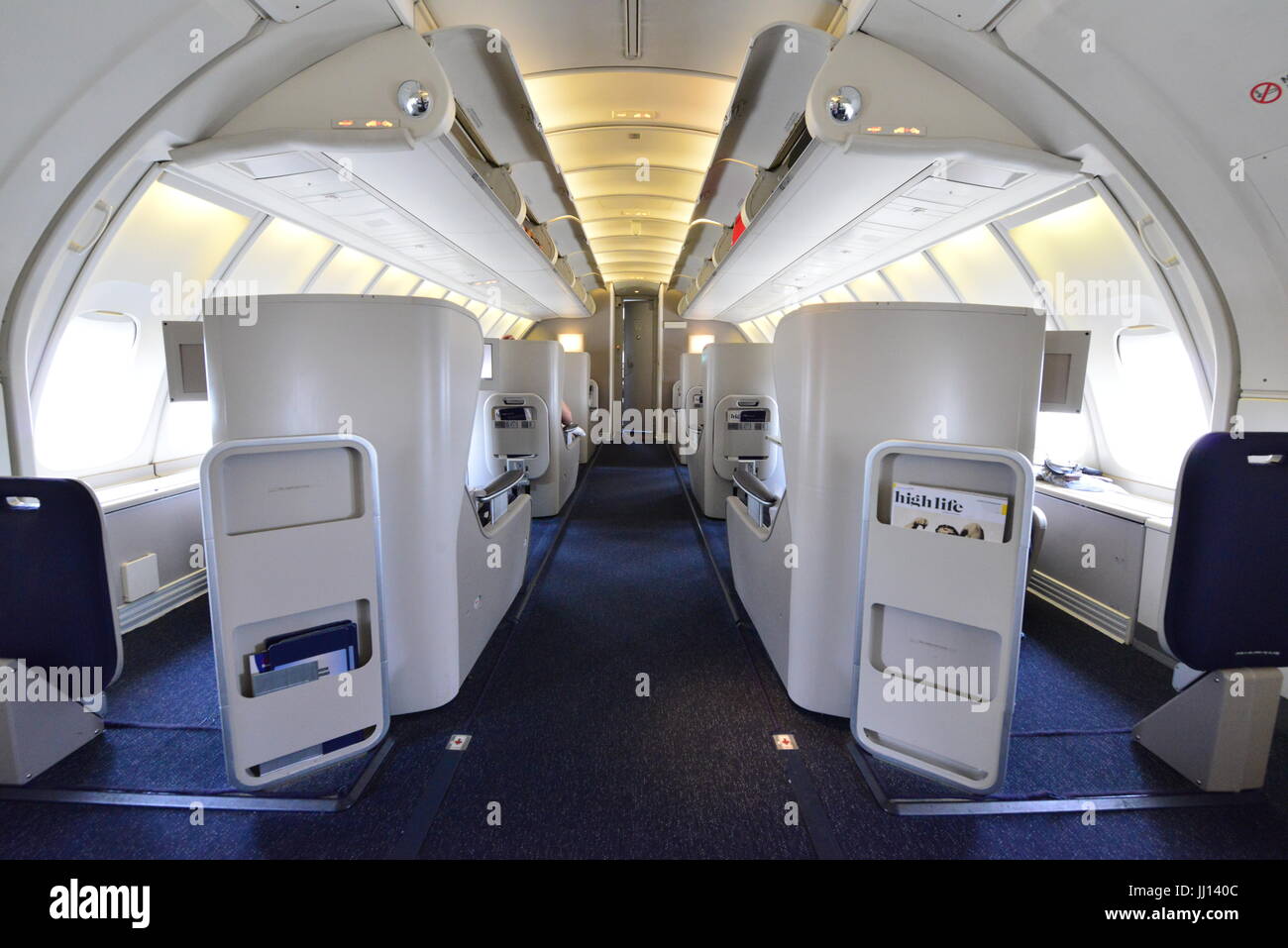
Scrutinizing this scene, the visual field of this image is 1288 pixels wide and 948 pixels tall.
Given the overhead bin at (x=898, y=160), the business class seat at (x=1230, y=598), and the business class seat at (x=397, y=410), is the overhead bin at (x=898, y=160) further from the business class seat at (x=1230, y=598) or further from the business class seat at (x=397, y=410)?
the business class seat at (x=397, y=410)

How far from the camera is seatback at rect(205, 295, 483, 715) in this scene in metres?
2.46

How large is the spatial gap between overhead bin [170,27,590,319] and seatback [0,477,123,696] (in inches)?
80.9

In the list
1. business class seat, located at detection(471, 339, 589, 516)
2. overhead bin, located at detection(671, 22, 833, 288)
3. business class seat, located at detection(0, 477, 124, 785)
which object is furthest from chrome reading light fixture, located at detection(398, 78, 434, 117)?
business class seat, located at detection(471, 339, 589, 516)

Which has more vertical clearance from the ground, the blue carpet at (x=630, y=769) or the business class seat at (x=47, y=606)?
the business class seat at (x=47, y=606)

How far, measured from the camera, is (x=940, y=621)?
2.44 meters

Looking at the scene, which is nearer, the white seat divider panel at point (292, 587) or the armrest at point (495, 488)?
the white seat divider panel at point (292, 587)

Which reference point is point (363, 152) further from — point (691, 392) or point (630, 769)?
point (691, 392)

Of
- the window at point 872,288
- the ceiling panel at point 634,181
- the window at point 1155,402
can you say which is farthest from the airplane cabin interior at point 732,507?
the window at point 872,288

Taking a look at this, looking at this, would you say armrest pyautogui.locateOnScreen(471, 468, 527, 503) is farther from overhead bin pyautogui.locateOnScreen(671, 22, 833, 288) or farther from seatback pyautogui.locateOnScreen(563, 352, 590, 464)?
seatback pyautogui.locateOnScreen(563, 352, 590, 464)

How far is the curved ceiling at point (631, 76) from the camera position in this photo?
3373 millimetres

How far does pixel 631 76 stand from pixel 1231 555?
511 centimetres

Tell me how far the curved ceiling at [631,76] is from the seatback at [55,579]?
3437 millimetres

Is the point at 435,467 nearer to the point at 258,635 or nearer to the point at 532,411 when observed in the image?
the point at 258,635
